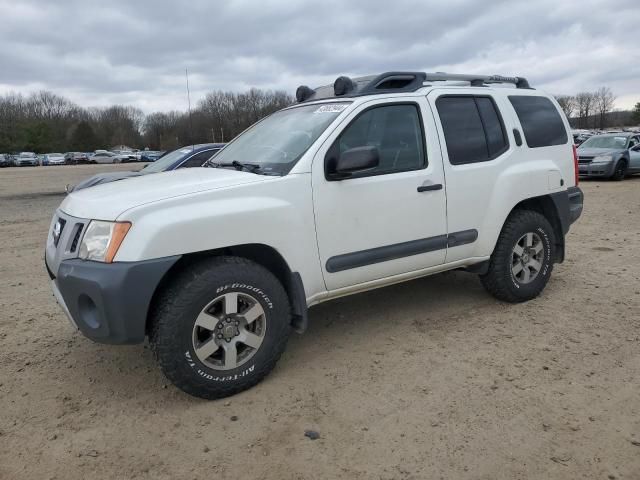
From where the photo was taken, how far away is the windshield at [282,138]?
3.63m

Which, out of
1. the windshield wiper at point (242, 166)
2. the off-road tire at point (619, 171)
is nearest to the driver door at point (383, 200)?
the windshield wiper at point (242, 166)

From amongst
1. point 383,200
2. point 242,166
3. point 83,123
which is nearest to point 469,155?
point 383,200

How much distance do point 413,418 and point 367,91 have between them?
2.42 m

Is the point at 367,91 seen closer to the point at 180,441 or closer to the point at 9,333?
the point at 180,441

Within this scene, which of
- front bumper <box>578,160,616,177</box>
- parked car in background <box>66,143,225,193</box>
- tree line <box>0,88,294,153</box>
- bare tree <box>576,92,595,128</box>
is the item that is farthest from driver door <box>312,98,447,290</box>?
bare tree <box>576,92,595,128</box>

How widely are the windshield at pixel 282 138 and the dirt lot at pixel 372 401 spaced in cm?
146

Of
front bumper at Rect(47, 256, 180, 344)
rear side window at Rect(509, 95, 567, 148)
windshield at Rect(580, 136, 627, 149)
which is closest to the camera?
front bumper at Rect(47, 256, 180, 344)

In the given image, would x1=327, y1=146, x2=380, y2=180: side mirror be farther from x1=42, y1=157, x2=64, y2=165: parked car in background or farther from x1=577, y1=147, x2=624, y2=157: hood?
x1=42, y1=157, x2=64, y2=165: parked car in background

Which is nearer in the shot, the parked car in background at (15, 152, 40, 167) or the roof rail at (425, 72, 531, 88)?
the roof rail at (425, 72, 531, 88)

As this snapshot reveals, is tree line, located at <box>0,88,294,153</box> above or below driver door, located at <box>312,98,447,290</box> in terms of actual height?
above

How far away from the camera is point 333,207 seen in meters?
3.54

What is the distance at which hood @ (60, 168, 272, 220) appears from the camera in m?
3.04

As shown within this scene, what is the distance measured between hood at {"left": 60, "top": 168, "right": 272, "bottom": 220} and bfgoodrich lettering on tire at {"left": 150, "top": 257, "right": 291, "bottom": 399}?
1.55 ft

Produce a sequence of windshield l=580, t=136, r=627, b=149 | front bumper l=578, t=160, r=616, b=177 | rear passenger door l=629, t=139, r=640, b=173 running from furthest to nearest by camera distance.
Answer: windshield l=580, t=136, r=627, b=149, rear passenger door l=629, t=139, r=640, b=173, front bumper l=578, t=160, r=616, b=177
